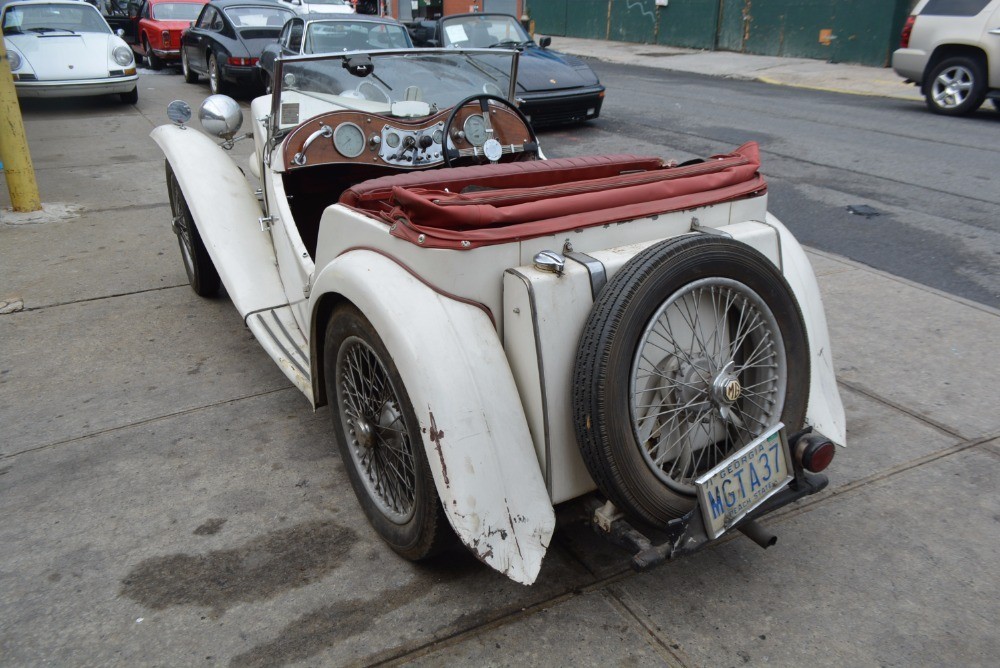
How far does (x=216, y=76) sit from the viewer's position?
44.7 feet

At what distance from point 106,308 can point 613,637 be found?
3996mm

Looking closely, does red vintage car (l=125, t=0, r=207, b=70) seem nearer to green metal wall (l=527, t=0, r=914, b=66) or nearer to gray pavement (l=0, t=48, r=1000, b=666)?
green metal wall (l=527, t=0, r=914, b=66)

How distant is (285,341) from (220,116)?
1635 mm

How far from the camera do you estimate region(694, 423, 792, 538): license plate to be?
2340 mm

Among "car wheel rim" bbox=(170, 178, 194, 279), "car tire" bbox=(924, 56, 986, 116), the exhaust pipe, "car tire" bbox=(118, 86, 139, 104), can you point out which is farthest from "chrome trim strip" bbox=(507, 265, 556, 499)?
"car tire" bbox=(118, 86, 139, 104)

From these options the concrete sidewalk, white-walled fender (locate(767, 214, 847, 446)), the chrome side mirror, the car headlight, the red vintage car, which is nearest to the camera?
white-walled fender (locate(767, 214, 847, 446))

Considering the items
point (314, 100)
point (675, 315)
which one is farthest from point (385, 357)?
point (314, 100)

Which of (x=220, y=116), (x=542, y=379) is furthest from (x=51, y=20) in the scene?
(x=542, y=379)

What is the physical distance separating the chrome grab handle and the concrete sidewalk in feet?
39.1

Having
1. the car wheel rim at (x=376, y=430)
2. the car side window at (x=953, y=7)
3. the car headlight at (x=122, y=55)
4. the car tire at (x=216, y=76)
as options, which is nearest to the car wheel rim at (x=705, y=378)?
the car wheel rim at (x=376, y=430)

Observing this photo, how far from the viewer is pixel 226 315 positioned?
5.02 meters

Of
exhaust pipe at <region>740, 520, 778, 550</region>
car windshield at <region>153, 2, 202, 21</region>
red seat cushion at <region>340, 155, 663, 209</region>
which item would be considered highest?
car windshield at <region>153, 2, 202, 21</region>

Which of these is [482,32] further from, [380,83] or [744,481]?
[744,481]

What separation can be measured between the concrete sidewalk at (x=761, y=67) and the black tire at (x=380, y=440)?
42.1 feet
